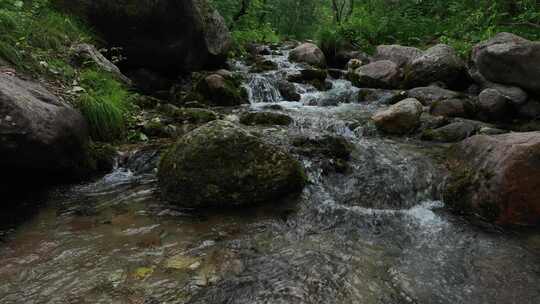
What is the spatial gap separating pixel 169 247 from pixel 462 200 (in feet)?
11.9

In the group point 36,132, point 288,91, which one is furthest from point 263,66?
point 36,132

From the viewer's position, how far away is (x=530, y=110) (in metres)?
8.41

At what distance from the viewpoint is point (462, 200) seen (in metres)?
4.67

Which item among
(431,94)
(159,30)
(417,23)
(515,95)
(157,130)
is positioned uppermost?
(417,23)

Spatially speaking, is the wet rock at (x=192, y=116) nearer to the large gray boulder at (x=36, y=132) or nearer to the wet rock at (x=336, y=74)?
the large gray boulder at (x=36, y=132)

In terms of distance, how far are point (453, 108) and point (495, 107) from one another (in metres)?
0.90

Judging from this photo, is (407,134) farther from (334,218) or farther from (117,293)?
(117,293)

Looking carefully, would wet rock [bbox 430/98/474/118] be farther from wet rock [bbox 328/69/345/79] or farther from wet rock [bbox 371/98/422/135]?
wet rock [bbox 328/69/345/79]

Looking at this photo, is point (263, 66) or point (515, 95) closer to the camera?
point (515, 95)

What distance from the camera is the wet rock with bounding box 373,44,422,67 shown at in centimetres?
1257

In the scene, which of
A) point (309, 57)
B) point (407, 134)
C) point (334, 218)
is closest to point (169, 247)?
point (334, 218)

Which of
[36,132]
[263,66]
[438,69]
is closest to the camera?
[36,132]

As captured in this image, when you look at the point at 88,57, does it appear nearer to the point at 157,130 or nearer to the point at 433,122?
the point at 157,130

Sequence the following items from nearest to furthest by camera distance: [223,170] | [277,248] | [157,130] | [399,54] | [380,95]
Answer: [277,248] < [223,170] < [157,130] < [380,95] < [399,54]
